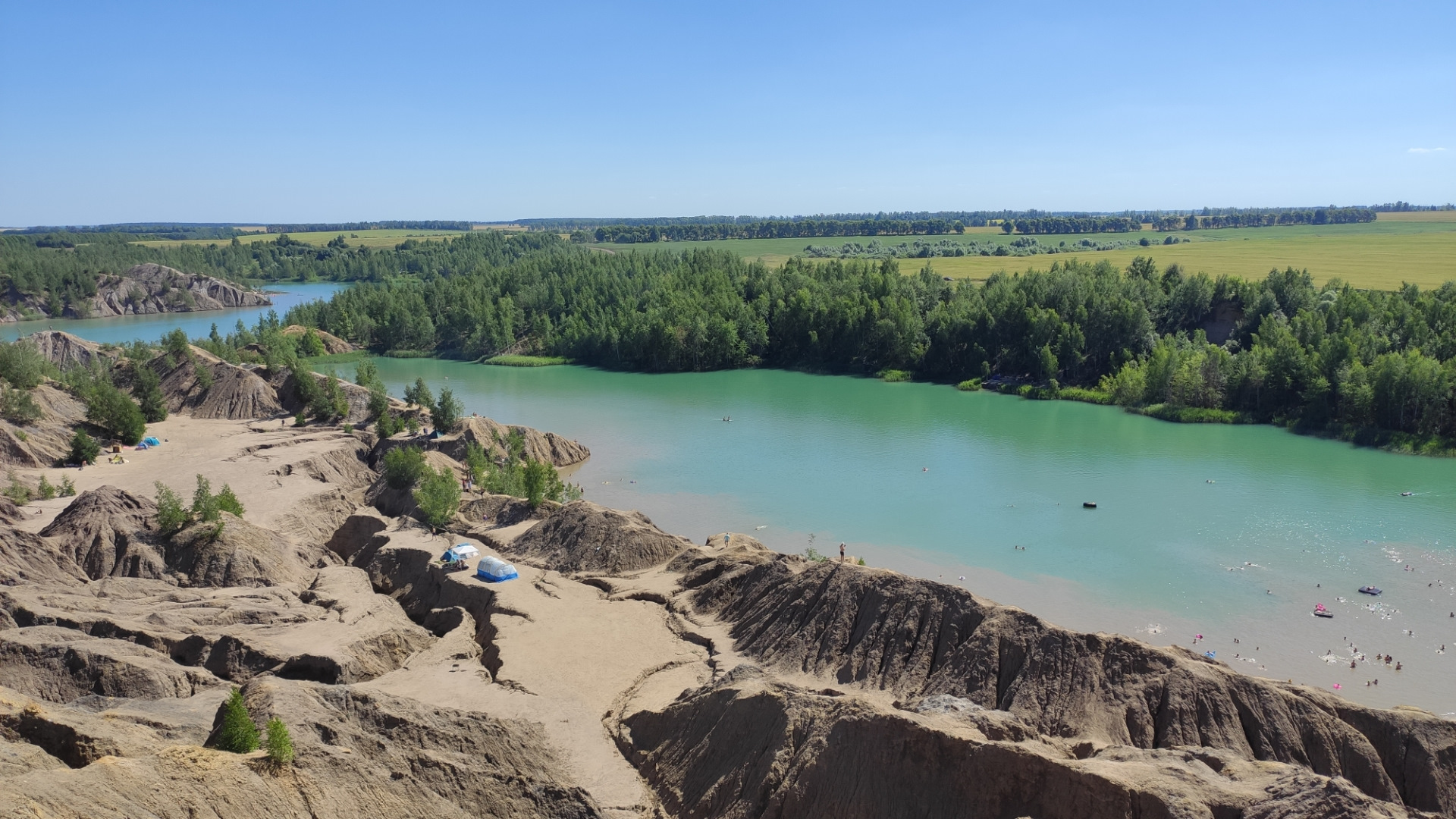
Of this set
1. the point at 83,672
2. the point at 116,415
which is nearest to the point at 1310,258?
the point at 116,415

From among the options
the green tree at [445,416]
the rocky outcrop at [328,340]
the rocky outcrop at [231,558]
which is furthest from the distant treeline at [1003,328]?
the rocky outcrop at [231,558]

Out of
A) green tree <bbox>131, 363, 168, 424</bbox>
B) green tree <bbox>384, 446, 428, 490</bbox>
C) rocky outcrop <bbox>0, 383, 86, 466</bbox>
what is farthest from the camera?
green tree <bbox>131, 363, 168, 424</bbox>

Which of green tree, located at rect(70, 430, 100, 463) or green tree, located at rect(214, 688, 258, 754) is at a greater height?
green tree, located at rect(214, 688, 258, 754)

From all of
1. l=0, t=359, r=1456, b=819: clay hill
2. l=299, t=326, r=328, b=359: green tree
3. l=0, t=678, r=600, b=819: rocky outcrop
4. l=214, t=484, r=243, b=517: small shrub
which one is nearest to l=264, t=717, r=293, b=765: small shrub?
l=0, t=678, r=600, b=819: rocky outcrop

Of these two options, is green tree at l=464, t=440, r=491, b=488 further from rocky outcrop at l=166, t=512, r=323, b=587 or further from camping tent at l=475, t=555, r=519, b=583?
camping tent at l=475, t=555, r=519, b=583

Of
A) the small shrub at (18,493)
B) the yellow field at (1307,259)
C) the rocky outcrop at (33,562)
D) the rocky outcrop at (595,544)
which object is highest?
the yellow field at (1307,259)

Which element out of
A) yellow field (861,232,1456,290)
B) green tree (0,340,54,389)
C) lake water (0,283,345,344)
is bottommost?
lake water (0,283,345,344)

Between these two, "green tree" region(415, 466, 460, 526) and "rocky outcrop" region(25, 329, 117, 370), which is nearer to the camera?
"green tree" region(415, 466, 460, 526)

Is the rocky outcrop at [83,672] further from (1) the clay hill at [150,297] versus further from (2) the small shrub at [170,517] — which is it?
(1) the clay hill at [150,297]
